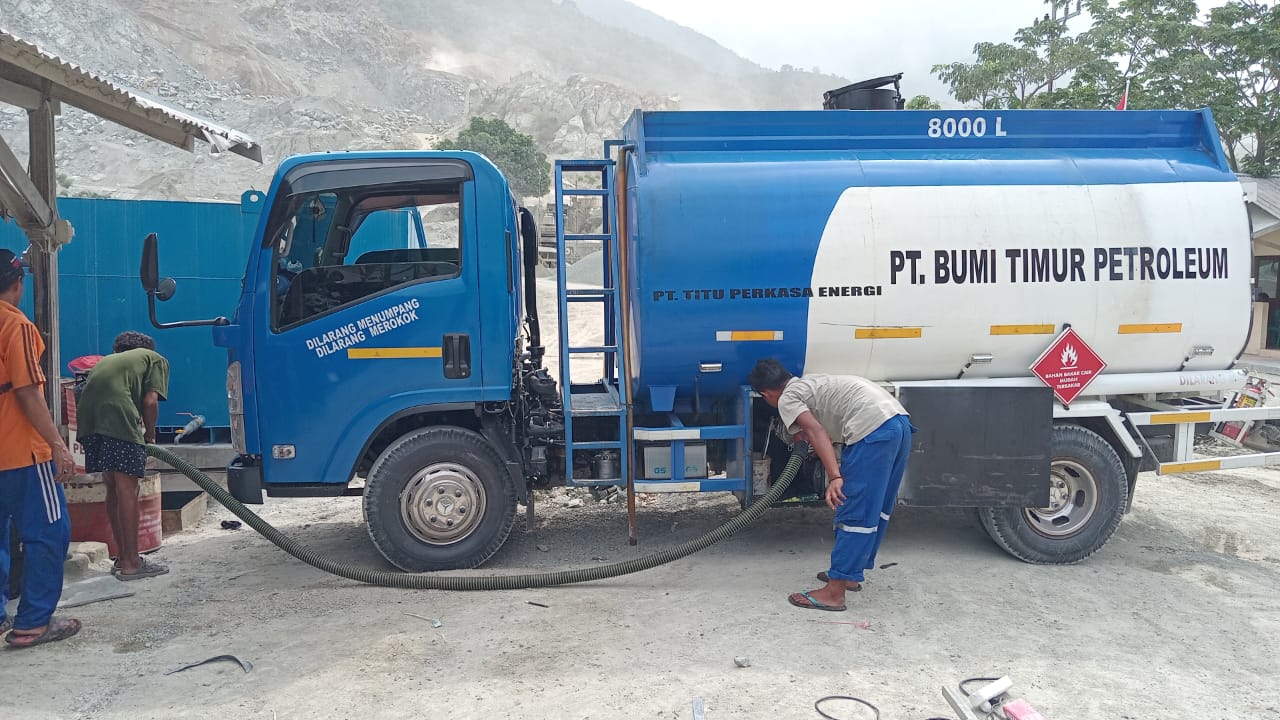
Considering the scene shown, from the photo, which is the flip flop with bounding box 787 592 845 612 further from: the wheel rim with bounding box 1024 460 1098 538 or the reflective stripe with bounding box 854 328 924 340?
the wheel rim with bounding box 1024 460 1098 538

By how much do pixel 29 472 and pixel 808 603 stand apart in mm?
3945

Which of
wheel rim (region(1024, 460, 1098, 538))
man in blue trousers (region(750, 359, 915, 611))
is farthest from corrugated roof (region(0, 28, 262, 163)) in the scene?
wheel rim (region(1024, 460, 1098, 538))

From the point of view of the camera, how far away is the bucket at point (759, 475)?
19.0 feet

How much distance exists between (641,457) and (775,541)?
1.25m

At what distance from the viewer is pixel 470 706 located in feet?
12.5

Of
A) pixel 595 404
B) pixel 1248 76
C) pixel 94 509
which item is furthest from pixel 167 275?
pixel 1248 76

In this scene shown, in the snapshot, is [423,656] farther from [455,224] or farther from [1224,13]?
[1224,13]

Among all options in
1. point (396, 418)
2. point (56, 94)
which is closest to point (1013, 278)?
point (396, 418)

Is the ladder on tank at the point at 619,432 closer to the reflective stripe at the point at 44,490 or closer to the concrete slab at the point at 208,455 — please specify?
the reflective stripe at the point at 44,490

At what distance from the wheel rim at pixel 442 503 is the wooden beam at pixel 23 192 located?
258 centimetres

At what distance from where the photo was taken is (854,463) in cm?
489

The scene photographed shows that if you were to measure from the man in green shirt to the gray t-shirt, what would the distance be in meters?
3.91

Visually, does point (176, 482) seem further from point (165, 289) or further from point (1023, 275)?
point (1023, 275)

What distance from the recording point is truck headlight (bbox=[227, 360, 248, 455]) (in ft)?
17.7
